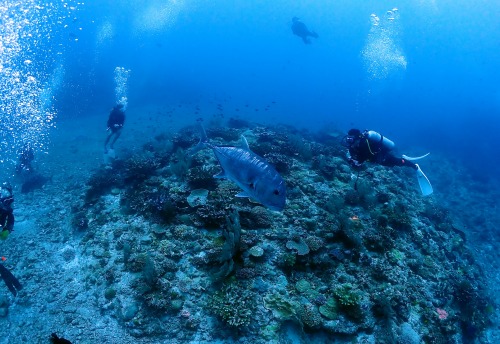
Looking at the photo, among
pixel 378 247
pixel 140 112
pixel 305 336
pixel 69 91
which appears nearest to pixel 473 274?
pixel 378 247

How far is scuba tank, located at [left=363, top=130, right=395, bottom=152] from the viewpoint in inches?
349

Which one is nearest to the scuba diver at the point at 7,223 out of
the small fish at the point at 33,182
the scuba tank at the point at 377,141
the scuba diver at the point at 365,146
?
the small fish at the point at 33,182

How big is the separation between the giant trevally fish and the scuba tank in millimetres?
6344

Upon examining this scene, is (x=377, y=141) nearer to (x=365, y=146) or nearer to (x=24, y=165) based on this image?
(x=365, y=146)

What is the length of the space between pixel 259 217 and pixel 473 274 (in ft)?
29.4

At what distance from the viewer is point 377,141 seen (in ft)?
29.4

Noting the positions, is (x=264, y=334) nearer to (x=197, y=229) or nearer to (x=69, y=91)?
(x=197, y=229)

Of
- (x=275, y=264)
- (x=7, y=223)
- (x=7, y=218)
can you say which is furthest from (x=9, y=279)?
(x=275, y=264)

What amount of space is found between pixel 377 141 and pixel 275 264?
516cm

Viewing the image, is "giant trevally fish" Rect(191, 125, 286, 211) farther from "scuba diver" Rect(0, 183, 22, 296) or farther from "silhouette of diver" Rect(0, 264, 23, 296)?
"silhouette of diver" Rect(0, 264, 23, 296)

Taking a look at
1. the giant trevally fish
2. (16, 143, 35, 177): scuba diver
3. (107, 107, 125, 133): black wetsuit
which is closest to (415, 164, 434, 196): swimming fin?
the giant trevally fish

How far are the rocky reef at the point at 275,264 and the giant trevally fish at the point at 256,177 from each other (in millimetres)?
3095

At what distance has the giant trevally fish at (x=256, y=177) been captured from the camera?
331 centimetres

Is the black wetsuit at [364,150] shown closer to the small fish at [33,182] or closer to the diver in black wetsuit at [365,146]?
the diver in black wetsuit at [365,146]
